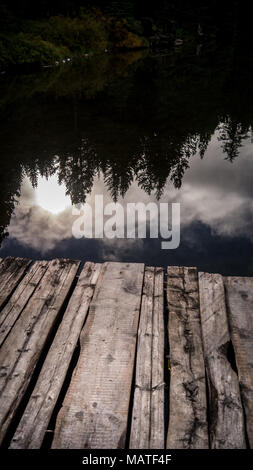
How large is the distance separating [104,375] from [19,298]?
138cm

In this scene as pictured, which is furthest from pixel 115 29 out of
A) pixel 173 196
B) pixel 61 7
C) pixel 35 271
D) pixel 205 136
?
pixel 35 271

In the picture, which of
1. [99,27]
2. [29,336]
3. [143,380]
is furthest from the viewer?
[99,27]

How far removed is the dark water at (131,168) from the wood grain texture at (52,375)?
208 centimetres

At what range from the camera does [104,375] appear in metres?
2.43

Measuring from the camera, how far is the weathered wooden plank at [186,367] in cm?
204

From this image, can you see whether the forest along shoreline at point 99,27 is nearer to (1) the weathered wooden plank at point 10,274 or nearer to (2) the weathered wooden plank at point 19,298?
(1) the weathered wooden plank at point 10,274

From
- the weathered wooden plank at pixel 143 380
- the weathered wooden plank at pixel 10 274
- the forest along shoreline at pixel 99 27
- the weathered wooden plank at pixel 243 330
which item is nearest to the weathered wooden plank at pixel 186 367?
the weathered wooden plank at pixel 143 380

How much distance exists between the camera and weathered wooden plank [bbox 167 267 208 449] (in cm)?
204

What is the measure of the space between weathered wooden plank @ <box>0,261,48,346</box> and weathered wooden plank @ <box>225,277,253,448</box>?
2.00m

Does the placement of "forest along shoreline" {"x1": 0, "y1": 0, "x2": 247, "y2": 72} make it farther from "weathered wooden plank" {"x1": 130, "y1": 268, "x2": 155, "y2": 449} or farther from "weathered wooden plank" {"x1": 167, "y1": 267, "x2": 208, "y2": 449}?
"weathered wooden plank" {"x1": 130, "y1": 268, "x2": 155, "y2": 449}

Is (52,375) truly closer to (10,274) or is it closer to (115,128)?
(10,274)

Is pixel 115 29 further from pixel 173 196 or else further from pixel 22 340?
pixel 22 340

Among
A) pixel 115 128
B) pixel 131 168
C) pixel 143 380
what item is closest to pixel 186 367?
pixel 143 380
